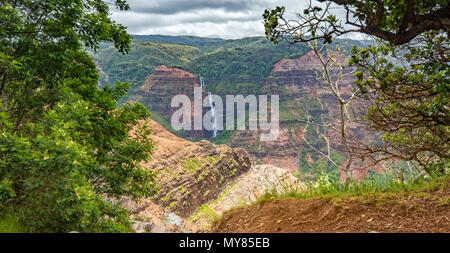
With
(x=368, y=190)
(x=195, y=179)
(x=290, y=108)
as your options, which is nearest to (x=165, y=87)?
(x=290, y=108)

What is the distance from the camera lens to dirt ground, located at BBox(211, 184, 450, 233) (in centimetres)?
432

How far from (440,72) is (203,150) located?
60.1 metres

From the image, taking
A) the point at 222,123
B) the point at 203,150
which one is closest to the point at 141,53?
the point at 222,123

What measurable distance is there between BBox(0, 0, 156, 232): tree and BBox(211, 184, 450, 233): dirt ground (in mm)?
3216

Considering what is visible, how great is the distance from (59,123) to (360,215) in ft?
18.1

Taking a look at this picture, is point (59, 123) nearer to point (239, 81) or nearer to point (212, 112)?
point (212, 112)

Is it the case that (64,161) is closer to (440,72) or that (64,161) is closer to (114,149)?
(114,149)

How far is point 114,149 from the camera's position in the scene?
34.9 feet

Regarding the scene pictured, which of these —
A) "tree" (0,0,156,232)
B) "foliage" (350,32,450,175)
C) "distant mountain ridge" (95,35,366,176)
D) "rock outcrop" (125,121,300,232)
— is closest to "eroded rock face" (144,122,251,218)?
"rock outcrop" (125,121,300,232)

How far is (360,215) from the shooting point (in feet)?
15.7

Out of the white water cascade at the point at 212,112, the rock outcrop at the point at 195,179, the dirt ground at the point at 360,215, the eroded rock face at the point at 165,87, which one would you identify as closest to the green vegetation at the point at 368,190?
the dirt ground at the point at 360,215

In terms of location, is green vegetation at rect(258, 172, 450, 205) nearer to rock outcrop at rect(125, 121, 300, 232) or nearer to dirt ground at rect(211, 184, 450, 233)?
dirt ground at rect(211, 184, 450, 233)

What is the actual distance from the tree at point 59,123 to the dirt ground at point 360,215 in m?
3.22

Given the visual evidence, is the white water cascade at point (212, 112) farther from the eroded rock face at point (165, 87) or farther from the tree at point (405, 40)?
the tree at point (405, 40)
